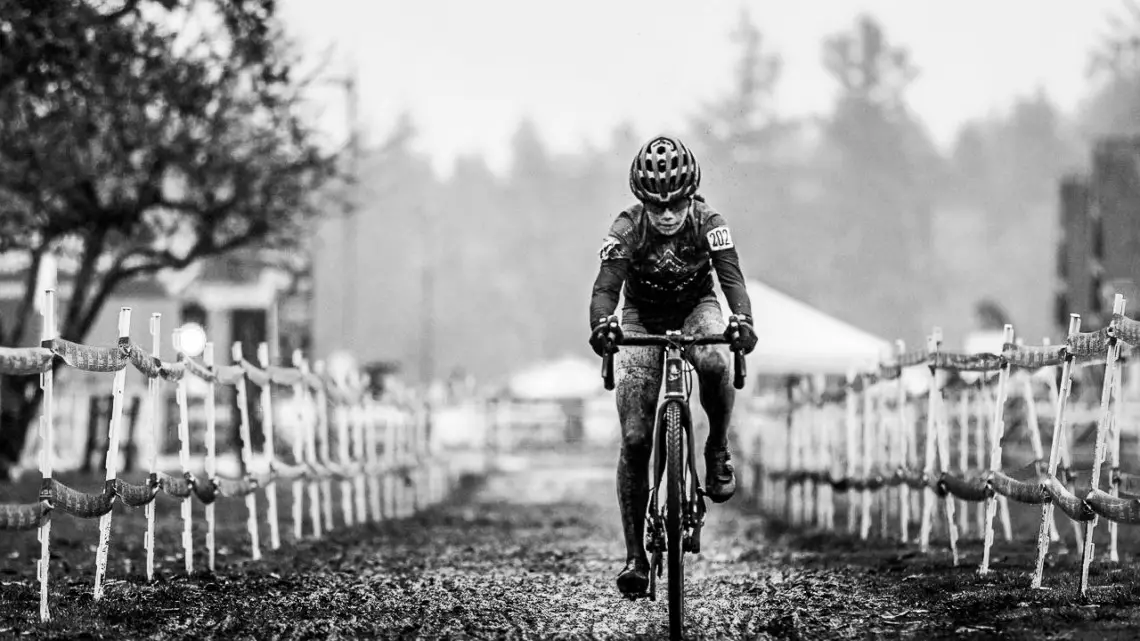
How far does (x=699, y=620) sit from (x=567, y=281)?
127 meters

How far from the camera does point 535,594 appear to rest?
10594mm

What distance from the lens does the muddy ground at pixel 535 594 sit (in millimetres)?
8773

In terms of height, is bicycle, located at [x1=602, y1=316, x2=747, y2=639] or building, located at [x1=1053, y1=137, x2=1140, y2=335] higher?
building, located at [x1=1053, y1=137, x2=1140, y2=335]

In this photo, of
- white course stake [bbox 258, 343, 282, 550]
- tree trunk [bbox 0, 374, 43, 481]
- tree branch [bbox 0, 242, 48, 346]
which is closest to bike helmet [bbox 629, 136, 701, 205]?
white course stake [bbox 258, 343, 282, 550]

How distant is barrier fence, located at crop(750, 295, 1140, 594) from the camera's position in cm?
966

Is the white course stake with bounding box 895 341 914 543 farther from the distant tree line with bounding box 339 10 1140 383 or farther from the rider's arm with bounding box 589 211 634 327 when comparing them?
the distant tree line with bounding box 339 10 1140 383

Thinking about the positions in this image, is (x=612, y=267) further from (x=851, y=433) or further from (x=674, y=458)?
(x=851, y=433)

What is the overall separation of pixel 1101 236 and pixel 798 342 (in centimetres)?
1537

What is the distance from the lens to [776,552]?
50.0 feet

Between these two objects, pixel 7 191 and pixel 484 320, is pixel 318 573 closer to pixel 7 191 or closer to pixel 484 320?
pixel 7 191

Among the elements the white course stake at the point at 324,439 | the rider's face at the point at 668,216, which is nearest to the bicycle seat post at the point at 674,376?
the rider's face at the point at 668,216

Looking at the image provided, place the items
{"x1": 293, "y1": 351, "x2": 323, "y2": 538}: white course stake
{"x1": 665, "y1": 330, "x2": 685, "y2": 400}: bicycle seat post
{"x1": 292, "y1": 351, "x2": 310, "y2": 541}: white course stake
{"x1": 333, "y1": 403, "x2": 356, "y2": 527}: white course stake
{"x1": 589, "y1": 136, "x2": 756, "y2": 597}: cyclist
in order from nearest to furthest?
{"x1": 665, "y1": 330, "x2": 685, "y2": 400}: bicycle seat post
{"x1": 589, "y1": 136, "x2": 756, "y2": 597}: cyclist
{"x1": 292, "y1": 351, "x2": 310, "y2": 541}: white course stake
{"x1": 293, "y1": 351, "x2": 323, "y2": 538}: white course stake
{"x1": 333, "y1": 403, "x2": 356, "y2": 527}: white course stake

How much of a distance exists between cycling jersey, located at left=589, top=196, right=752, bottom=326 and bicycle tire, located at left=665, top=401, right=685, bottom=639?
69 cm

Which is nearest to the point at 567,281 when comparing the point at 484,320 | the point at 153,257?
the point at 484,320
